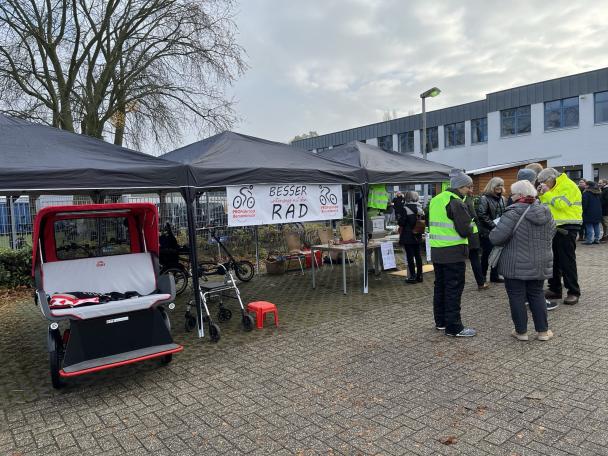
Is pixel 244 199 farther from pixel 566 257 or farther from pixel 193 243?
pixel 566 257

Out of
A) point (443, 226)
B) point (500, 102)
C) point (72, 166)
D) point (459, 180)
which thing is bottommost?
point (443, 226)

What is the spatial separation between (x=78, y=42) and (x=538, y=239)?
13778 mm

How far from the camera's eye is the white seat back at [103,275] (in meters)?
4.95

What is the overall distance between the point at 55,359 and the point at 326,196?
14.0 ft

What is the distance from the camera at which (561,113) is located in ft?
82.9

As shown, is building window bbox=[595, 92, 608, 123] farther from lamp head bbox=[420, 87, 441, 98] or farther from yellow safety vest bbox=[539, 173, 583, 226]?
yellow safety vest bbox=[539, 173, 583, 226]

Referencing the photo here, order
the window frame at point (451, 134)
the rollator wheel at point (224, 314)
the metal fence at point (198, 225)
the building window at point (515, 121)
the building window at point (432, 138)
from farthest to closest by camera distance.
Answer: the building window at point (432, 138) < the window frame at point (451, 134) < the building window at point (515, 121) < the metal fence at point (198, 225) < the rollator wheel at point (224, 314)

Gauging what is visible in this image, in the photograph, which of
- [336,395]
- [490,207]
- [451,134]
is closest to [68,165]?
[336,395]

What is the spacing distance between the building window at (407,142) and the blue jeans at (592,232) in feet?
77.0

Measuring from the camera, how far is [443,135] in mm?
33781

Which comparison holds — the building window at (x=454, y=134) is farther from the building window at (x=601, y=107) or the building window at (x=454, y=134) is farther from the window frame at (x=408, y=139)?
the building window at (x=601, y=107)

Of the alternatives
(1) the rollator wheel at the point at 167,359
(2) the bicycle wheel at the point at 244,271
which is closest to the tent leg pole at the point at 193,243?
(1) the rollator wheel at the point at 167,359

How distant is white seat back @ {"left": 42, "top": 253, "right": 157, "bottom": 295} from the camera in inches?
195

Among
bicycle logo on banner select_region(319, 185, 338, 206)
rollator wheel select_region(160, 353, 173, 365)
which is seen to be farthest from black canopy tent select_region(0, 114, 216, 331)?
bicycle logo on banner select_region(319, 185, 338, 206)
